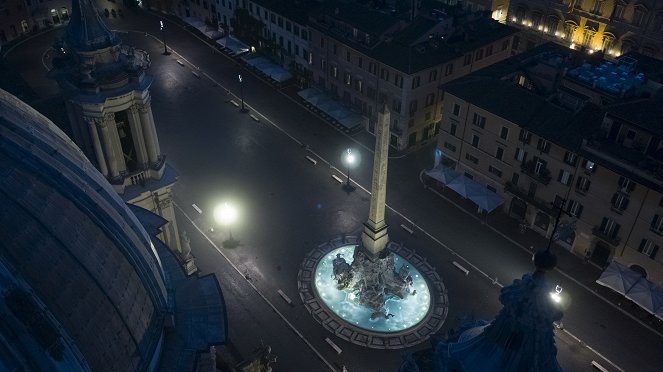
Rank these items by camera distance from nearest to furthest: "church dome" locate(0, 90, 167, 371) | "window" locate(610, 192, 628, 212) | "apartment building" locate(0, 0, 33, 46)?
"church dome" locate(0, 90, 167, 371) → "window" locate(610, 192, 628, 212) → "apartment building" locate(0, 0, 33, 46)

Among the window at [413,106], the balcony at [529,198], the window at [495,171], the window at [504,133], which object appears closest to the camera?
the balcony at [529,198]

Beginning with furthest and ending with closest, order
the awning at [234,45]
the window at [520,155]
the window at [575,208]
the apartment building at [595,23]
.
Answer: the awning at [234,45] < the apartment building at [595,23] < the window at [520,155] < the window at [575,208]

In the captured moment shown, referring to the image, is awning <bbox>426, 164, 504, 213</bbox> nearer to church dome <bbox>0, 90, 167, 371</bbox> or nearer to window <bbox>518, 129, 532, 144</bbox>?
window <bbox>518, 129, 532, 144</bbox>

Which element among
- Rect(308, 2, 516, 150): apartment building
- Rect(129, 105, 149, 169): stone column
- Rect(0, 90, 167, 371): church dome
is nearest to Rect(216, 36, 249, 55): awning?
Rect(308, 2, 516, 150): apartment building

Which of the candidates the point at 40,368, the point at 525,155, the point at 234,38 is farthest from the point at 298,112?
the point at 40,368

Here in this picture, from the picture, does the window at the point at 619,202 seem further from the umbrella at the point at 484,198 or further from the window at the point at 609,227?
the umbrella at the point at 484,198

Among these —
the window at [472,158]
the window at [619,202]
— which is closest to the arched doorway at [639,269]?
the window at [619,202]

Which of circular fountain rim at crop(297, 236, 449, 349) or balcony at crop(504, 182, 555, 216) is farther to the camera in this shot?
balcony at crop(504, 182, 555, 216)
